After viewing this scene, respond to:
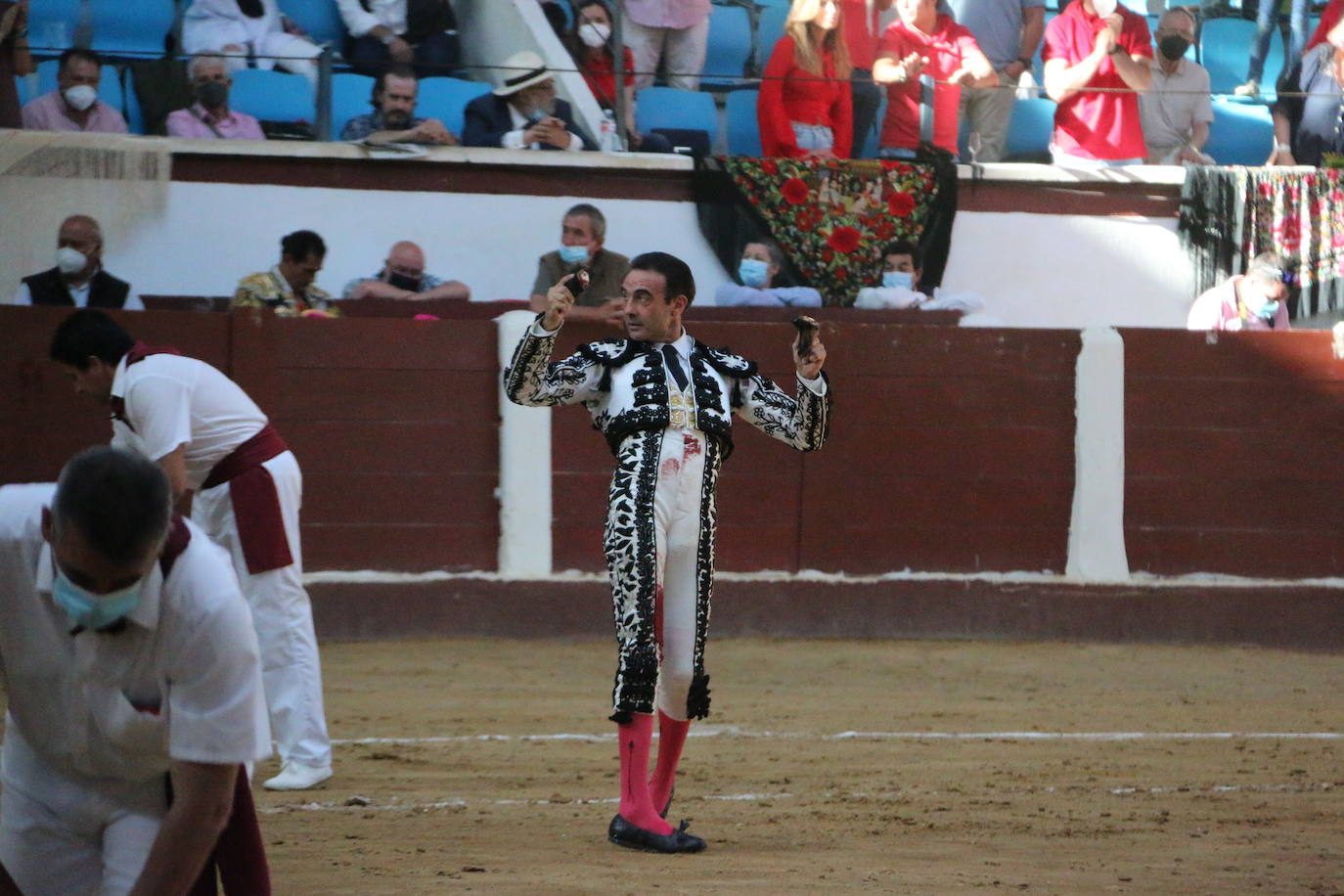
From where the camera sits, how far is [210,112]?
29.9ft

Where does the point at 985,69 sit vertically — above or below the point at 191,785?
above

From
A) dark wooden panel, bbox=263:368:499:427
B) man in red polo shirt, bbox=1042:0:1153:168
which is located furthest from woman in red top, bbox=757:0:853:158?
dark wooden panel, bbox=263:368:499:427

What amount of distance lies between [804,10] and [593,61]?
1.16 m

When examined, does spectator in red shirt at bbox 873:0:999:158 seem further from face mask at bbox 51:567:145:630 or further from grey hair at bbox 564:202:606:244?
face mask at bbox 51:567:145:630

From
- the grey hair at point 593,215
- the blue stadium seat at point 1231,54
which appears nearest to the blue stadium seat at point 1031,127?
the blue stadium seat at point 1231,54

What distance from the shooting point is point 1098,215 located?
10.5 meters

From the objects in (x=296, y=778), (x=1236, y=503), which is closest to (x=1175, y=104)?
(x=1236, y=503)

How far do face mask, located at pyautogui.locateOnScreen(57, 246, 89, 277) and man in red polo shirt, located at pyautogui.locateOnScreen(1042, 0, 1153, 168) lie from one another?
544cm

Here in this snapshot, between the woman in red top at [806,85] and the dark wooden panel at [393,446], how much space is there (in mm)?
2593

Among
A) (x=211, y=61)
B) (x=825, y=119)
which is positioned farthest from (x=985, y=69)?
(x=211, y=61)

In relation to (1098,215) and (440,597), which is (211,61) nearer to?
(440,597)

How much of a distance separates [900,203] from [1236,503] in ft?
8.02

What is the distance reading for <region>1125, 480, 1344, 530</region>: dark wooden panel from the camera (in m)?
8.70

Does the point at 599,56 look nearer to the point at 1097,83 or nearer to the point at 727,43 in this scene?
the point at 727,43
